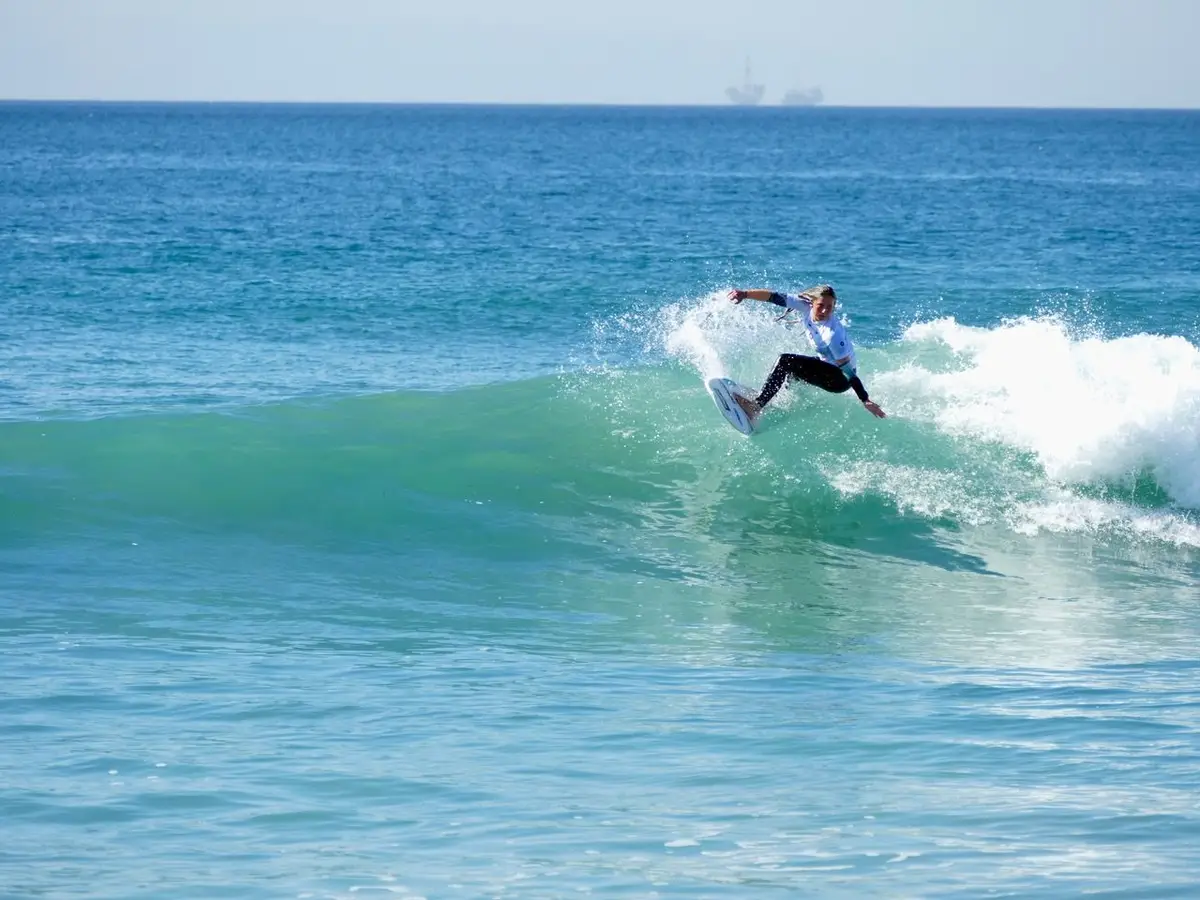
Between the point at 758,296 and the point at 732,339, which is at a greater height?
the point at 758,296

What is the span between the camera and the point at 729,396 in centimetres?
1375

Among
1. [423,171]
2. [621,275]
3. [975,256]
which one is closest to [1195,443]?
[621,275]

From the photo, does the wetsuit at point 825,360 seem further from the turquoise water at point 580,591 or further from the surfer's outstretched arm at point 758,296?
the turquoise water at point 580,591

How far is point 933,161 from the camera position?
8594cm

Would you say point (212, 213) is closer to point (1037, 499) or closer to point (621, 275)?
point (621, 275)

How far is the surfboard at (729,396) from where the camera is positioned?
13.7 m

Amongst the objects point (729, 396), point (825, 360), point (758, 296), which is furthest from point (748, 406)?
point (758, 296)

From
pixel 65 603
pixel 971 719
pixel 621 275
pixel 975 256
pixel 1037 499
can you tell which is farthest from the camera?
pixel 975 256

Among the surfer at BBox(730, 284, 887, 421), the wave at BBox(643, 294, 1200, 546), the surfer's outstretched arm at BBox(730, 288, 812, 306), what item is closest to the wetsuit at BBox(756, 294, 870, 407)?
the surfer at BBox(730, 284, 887, 421)

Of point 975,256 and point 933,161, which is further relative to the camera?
point 933,161

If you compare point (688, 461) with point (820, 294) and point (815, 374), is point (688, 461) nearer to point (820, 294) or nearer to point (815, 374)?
point (815, 374)

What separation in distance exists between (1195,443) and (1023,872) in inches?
376

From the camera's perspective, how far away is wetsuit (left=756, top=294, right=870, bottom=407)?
1265cm

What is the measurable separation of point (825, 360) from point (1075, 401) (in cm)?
360
